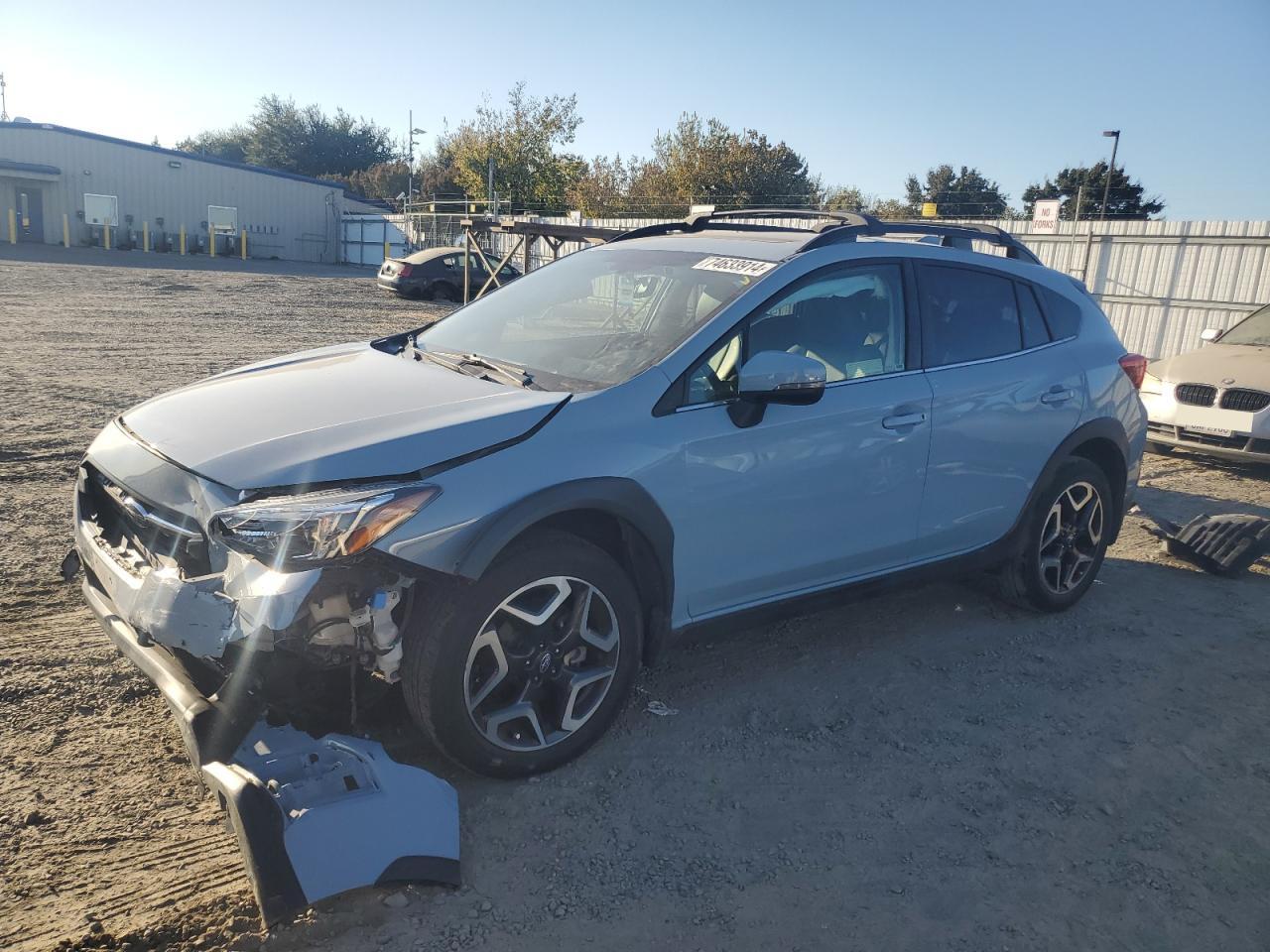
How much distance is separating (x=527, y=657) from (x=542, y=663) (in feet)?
0.21

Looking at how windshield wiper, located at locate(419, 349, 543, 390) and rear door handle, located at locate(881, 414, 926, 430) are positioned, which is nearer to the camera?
windshield wiper, located at locate(419, 349, 543, 390)

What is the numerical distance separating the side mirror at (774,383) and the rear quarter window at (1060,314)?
2.13 m

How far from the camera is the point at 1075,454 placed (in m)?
5.05

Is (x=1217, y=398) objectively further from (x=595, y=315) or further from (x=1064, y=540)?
(x=595, y=315)

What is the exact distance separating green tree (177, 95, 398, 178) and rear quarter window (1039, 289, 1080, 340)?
268 ft

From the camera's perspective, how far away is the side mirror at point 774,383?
11.3 ft

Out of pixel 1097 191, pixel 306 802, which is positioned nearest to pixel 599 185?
pixel 1097 191

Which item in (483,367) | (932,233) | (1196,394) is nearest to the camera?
(483,367)

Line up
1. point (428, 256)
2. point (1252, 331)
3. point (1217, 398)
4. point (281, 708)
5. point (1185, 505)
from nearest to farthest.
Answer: point (281, 708) → point (1185, 505) → point (1217, 398) → point (1252, 331) → point (428, 256)

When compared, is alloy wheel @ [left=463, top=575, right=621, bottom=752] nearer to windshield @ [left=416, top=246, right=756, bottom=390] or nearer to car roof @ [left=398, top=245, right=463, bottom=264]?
windshield @ [left=416, top=246, right=756, bottom=390]

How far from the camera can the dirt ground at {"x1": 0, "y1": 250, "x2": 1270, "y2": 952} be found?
105 inches

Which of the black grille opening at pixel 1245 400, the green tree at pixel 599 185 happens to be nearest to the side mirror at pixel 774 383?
the black grille opening at pixel 1245 400

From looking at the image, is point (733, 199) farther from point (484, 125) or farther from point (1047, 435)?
point (1047, 435)

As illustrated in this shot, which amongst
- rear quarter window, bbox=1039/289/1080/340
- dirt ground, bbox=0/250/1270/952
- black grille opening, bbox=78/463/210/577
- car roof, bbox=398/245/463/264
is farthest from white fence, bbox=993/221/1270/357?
black grille opening, bbox=78/463/210/577
